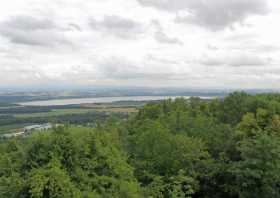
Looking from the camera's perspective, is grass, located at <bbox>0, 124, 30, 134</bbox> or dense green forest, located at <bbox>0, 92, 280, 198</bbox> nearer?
dense green forest, located at <bbox>0, 92, 280, 198</bbox>

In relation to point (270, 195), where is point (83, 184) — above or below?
above

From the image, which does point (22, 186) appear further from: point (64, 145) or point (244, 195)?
point (244, 195)

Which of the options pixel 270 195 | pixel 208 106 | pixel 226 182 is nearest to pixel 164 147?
pixel 226 182

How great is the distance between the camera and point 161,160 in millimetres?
21016

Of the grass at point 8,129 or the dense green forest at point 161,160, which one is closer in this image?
the dense green forest at point 161,160

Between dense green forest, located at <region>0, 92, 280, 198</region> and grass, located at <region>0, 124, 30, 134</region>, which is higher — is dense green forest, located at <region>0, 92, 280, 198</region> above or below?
above

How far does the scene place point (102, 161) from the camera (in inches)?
567

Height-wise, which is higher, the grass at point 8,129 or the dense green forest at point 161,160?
the dense green forest at point 161,160

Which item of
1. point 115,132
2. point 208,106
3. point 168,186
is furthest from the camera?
point 208,106

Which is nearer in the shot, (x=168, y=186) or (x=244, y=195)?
(x=168, y=186)

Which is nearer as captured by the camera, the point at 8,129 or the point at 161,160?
the point at 161,160

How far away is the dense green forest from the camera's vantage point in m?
12.4

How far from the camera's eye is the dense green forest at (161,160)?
12.4 m

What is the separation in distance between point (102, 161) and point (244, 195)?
12354 millimetres
